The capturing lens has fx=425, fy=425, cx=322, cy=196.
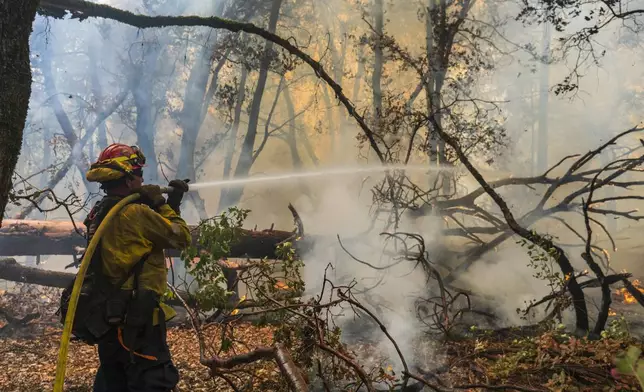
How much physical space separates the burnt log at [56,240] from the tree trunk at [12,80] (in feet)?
13.2

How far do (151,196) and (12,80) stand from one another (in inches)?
38.8

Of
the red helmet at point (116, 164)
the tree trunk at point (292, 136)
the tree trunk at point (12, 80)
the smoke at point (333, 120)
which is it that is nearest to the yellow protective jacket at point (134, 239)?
the red helmet at point (116, 164)

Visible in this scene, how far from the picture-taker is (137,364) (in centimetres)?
268

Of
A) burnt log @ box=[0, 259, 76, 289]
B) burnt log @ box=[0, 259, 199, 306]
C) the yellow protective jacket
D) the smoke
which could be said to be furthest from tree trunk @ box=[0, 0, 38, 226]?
burnt log @ box=[0, 259, 76, 289]

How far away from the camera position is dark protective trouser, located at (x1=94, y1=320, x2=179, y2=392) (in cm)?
264

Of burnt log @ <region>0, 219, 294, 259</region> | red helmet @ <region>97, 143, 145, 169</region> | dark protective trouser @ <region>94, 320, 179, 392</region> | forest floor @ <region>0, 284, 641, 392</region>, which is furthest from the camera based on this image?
burnt log @ <region>0, 219, 294, 259</region>

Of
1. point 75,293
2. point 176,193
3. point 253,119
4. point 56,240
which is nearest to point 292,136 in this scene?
point 253,119

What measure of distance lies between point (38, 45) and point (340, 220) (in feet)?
40.7

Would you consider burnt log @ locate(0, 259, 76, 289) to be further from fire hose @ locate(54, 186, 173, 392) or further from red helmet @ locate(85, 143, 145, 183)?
fire hose @ locate(54, 186, 173, 392)

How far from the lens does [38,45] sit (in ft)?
48.9

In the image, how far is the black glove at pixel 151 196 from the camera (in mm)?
2836

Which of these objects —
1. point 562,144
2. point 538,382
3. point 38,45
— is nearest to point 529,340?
point 538,382

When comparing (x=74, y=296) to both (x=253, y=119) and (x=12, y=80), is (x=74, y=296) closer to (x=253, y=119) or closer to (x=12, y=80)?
(x=12, y=80)

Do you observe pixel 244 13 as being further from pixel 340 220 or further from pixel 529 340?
pixel 529 340
